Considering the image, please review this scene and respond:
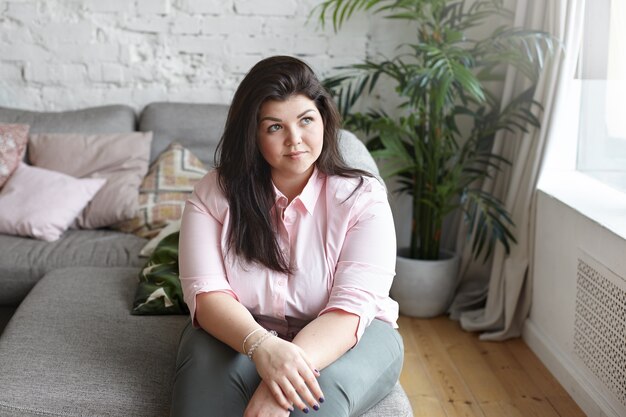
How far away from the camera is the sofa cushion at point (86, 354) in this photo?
171 cm

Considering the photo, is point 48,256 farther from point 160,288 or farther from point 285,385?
point 285,385

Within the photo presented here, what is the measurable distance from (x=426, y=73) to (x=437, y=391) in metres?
1.11

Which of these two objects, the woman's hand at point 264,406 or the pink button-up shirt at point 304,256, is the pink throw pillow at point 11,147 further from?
the woman's hand at point 264,406

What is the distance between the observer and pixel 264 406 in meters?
1.54

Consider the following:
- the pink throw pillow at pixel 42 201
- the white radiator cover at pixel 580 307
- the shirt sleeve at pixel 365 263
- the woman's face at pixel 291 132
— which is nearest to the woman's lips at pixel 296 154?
the woman's face at pixel 291 132

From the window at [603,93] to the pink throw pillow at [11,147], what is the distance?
2214mm

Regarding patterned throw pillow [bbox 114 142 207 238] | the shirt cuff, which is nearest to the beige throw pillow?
patterned throw pillow [bbox 114 142 207 238]

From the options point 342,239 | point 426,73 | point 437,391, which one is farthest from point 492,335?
point 342,239

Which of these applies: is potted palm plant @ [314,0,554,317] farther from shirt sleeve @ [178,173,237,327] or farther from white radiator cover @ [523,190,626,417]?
shirt sleeve @ [178,173,237,327]

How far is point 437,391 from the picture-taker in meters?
2.64

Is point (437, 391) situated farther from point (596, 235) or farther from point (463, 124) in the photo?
point (463, 124)

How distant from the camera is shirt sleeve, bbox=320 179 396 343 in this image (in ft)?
5.63

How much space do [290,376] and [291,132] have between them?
0.56 metres

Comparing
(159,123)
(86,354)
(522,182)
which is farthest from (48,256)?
(522,182)
